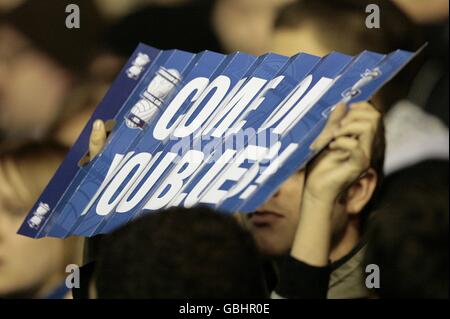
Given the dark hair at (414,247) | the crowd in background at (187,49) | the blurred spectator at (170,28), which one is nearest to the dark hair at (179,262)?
the dark hair at (414,247)

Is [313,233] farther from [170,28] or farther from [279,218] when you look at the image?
[170,28]

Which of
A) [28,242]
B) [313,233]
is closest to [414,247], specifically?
[313,233]

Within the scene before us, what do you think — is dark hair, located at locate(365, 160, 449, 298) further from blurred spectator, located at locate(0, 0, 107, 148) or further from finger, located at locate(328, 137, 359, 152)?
blurred spectator, located at locate(0, 0, 107, 148)

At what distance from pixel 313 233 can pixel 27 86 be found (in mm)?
964

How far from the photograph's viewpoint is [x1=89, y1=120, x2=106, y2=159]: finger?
2990mm

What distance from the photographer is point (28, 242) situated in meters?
3.04

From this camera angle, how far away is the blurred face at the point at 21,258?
3029 mm

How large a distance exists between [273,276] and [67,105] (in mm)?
799

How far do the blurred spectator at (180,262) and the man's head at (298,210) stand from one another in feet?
4.55

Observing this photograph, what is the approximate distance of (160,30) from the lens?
2.98 m

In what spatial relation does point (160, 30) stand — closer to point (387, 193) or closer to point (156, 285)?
point (387, 193)

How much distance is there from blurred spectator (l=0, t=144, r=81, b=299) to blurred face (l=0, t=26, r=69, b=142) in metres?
0.07

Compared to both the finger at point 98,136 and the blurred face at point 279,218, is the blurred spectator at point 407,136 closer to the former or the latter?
the blurred face at point 279,218

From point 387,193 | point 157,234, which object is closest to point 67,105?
point 387,193
